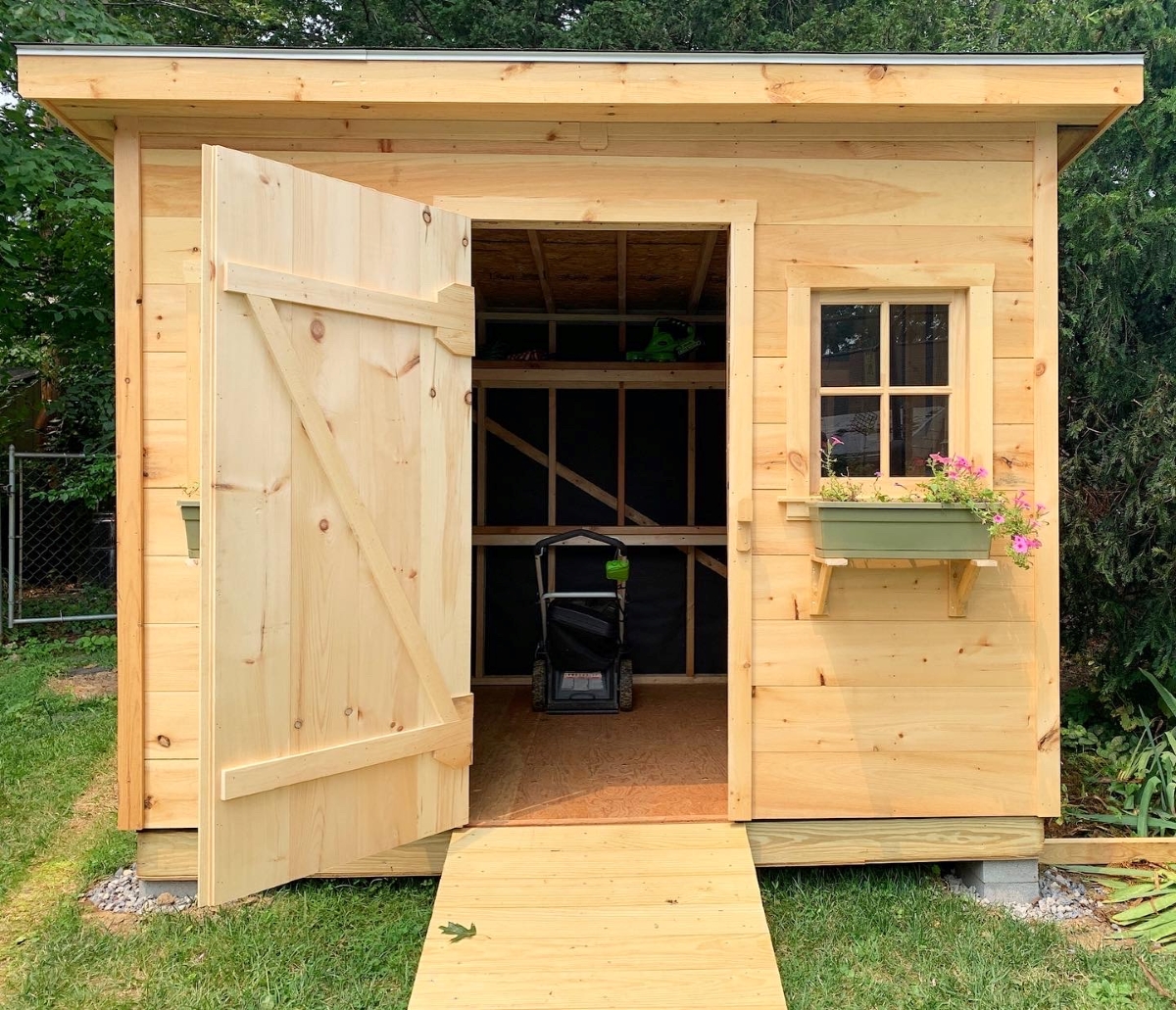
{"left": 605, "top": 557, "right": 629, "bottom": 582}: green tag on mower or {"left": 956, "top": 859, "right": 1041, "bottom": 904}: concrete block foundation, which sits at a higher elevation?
{"left": 605, "top": 557, "right": 629, "bottom": 582}: green tag on mower

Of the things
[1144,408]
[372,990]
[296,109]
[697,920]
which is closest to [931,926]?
[697,920]

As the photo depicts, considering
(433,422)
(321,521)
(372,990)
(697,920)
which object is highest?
(433,422)

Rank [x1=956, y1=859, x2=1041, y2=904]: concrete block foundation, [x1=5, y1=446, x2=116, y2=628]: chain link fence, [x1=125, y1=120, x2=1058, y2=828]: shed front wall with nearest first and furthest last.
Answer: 1. [x1=125, y1=120, x2=1058, y2=828]: shed front wall
2. [x1=956, y1=859, x2=1041, y2=904]: concrete block foundation
3. [x1=5, y1=446, x2=116, y2=628]: chain link fence

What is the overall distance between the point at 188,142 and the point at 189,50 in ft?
0.98

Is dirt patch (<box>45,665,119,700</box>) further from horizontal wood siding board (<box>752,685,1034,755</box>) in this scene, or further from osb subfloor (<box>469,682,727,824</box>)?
horizontal wood siding board (<box>752,685,1034,755</box>)

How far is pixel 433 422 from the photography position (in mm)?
2658

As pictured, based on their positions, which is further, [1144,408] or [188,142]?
[1144,408]

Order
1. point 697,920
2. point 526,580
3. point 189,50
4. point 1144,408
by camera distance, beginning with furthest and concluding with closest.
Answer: point 526,580 → point 1144,408 → point 189,50 → point 697,920

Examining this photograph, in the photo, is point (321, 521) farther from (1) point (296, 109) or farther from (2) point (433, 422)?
(1) point (296, 109)

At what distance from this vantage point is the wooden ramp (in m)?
2.17

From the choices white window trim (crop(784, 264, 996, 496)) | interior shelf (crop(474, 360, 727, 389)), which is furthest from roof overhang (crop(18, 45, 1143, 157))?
interior shelf (crop(474, 360, 727, 389))

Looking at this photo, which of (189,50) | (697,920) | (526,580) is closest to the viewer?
(697,920)

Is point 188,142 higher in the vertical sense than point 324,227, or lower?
higher

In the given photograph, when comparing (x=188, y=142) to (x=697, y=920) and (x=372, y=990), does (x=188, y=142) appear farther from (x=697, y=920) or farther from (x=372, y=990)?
(x=697, y=920)
